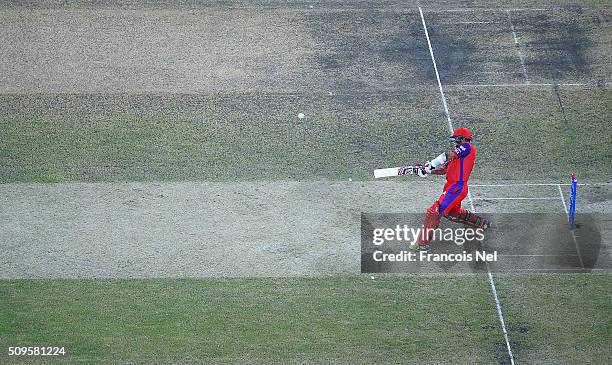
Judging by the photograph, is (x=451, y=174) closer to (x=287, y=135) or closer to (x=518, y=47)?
(x=287, y=135)

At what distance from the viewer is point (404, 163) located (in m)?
19.5

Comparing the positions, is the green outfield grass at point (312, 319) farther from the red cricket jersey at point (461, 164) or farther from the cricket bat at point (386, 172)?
the cricket bat at point (386, 172)

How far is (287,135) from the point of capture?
20422 mm

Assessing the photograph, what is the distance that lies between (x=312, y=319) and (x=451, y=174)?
3.44 metres

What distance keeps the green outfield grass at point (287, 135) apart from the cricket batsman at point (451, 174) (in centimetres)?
218

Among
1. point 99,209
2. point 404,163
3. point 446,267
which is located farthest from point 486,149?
point 99,209

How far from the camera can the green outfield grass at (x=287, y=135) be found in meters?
19.2

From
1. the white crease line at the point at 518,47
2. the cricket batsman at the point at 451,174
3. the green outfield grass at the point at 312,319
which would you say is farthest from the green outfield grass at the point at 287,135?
the green outfield grass at the point at 312,319

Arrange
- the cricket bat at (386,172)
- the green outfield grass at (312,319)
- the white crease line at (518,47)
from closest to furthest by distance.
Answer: the green outfield grass at (312,319)
the cricket bat at (386,172)
the white crease line at (518,47)

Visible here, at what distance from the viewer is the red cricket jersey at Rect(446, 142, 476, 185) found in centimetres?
1677

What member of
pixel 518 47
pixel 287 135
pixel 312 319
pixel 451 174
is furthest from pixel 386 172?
pixel 518 47

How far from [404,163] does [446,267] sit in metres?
3.31

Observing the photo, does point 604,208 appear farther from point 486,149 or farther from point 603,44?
point 603,44

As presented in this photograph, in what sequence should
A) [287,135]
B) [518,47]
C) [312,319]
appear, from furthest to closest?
1. [518,47]
2. [287,135]
3. [312,319]
